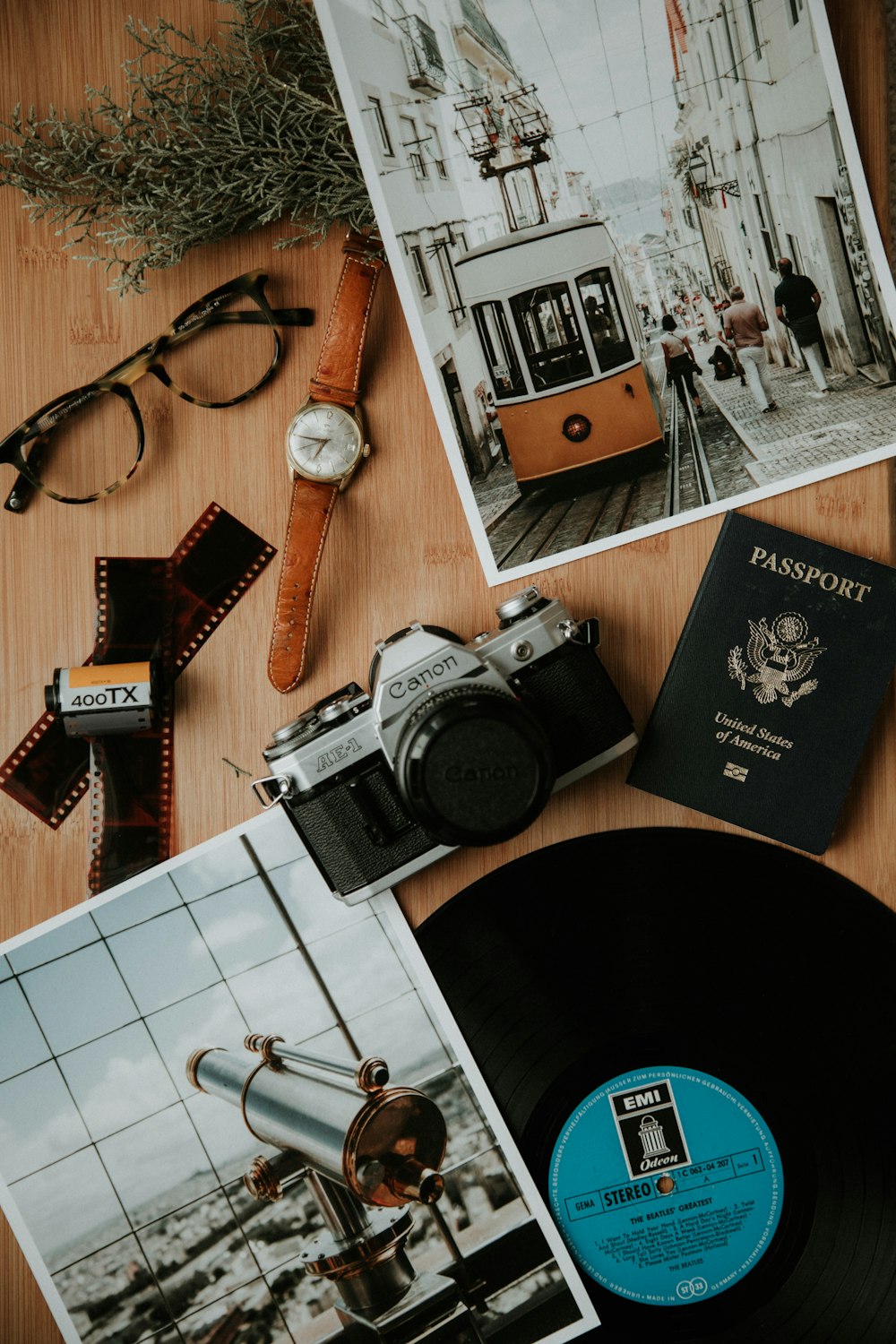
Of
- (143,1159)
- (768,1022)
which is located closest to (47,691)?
(143,1159)

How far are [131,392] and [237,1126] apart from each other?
0.62m

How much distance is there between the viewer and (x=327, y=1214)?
2.48 feet

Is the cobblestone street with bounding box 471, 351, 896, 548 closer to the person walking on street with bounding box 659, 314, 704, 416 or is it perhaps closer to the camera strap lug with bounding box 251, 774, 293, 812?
the person walking on street with bounding box 659, 314, 704, 416

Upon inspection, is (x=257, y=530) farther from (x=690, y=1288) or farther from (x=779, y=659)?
(x=690, y=1288)

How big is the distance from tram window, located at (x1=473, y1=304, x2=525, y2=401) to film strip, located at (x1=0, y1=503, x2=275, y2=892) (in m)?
0.24

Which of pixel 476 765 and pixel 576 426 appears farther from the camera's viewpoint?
pixel 576 426

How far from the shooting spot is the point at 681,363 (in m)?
0.77

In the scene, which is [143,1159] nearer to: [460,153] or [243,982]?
[243,982]

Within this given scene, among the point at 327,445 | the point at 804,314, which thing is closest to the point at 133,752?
the point at 327,445

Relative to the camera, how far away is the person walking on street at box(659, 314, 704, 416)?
2.52 ft

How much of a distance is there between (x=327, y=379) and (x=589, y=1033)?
577 mm

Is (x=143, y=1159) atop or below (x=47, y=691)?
below

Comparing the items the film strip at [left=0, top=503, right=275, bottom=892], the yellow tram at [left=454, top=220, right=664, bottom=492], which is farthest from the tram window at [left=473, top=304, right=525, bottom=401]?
the film strip at [left=0, top=503, right=275, bottom=892]

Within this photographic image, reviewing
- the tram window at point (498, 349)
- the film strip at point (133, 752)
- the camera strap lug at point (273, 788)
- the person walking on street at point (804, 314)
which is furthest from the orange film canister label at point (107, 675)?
the person walking on street at point (804, 314)
